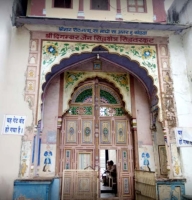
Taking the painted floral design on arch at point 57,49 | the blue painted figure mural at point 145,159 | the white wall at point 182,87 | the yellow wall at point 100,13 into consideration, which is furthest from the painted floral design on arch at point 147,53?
→ the blue painted figure mural at point 145,159

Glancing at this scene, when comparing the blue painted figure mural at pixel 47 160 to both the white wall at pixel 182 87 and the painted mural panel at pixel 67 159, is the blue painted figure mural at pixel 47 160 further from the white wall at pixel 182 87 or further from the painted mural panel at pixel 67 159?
the white wall at pixel 182 87

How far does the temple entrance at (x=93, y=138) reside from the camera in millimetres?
6293

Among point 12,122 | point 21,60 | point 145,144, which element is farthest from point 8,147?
point 145,144

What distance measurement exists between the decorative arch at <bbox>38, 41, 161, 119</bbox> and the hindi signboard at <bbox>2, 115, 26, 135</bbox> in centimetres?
100

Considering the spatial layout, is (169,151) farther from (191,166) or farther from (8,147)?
(8,147)

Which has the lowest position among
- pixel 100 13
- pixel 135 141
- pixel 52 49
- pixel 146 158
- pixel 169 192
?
pixel 169 192

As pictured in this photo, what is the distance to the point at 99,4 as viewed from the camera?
633cm

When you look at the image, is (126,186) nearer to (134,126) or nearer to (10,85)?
(134,126)

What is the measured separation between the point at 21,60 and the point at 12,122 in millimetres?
1573

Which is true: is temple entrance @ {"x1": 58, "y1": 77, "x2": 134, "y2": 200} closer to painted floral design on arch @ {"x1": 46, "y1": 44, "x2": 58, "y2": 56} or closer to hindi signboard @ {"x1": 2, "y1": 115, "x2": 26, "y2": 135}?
painted floral design on arch @ {"x1": 46, "y1": 44, "x2": 58, "y2": 56}

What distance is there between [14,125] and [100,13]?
3.71 m

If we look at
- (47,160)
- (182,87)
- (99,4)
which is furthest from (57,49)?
(182,87)

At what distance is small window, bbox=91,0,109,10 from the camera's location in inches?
248

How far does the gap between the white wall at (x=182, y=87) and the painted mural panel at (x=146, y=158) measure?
134 cm
